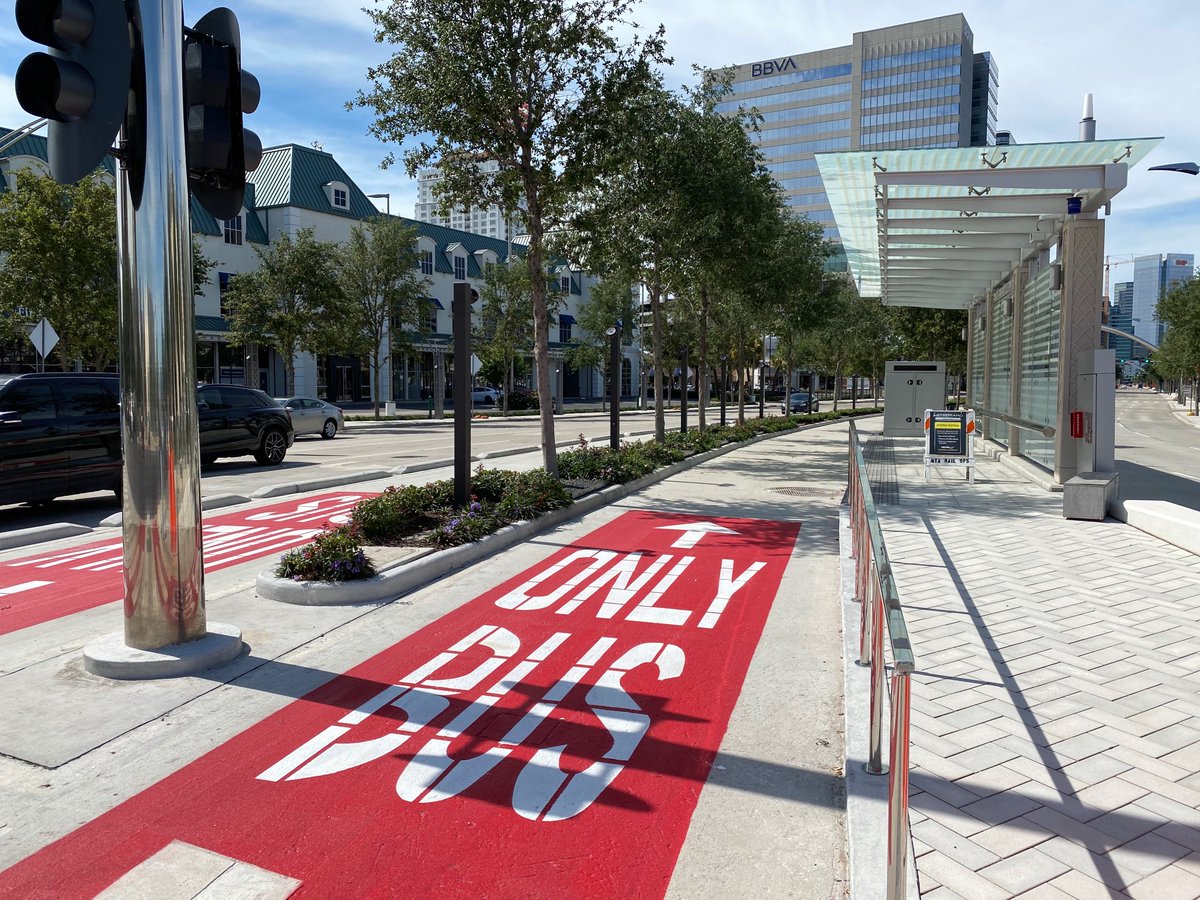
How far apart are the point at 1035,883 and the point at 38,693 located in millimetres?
4977

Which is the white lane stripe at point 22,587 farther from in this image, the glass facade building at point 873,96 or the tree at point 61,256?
the glass facade building at point 873,96

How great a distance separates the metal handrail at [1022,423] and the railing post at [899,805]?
11.7 meters

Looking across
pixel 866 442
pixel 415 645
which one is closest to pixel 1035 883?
pixel 415 645

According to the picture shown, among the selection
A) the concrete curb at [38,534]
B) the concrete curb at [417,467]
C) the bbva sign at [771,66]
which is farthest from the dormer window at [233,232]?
the bbva sign at [771,66]

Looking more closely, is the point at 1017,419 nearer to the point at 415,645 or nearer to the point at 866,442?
the point at 866,442

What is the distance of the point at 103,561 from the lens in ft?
27.8

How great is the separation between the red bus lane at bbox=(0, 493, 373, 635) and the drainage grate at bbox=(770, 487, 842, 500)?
22.5 feet

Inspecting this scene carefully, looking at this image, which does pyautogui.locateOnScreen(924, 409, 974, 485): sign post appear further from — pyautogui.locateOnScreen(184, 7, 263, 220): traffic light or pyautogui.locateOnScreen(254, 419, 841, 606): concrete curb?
pyautogui.locateOnScreen(184, 7, 263, 220): traffic light

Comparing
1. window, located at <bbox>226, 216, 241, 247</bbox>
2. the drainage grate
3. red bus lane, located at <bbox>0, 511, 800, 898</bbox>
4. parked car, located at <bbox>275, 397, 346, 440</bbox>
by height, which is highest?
window, located at <bbox>226, 216, 241, 247</bbox>

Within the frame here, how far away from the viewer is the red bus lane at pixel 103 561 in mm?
6746

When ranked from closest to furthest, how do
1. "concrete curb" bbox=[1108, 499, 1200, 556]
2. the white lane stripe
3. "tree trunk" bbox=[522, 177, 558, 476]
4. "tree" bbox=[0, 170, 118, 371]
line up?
the white lane stripe → "concrete curb" bbox=[1108, 499, 1200, 556] → "tree trunk" bbox=[522, 177, 558, 476] → "tree" bbox=[0, 170, 118, 371]

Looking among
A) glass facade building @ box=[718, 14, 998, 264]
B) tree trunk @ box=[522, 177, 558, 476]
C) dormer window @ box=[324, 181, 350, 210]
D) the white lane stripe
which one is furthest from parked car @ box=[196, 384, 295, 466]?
glass facade building @ box=[718, 14, 998, 264]

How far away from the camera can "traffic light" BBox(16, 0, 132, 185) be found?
4.17 meters

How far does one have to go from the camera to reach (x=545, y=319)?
1348 cm
